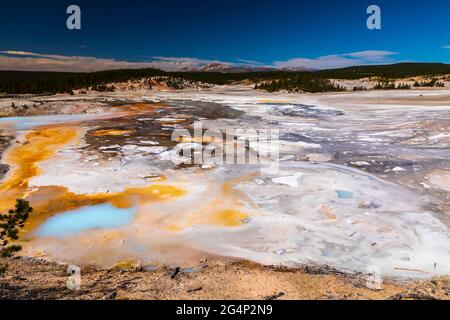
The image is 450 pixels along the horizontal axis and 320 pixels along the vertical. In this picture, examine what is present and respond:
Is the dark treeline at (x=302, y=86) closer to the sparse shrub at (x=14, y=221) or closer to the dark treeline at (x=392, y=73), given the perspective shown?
the dark treeline at (x=392, y=73)

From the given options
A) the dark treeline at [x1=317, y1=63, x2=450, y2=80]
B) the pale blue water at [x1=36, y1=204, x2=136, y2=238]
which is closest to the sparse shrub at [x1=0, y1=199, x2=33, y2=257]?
the pale blue water at [x1=36, y1=204, x2=136, y2=238]

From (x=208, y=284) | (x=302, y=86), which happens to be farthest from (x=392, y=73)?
(x=208, y=284)

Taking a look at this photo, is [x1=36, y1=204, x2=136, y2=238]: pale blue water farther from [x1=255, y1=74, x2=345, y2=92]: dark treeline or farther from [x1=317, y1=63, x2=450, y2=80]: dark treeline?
[x1=317, y1=63, x2=450, y2=80]: dark treeline

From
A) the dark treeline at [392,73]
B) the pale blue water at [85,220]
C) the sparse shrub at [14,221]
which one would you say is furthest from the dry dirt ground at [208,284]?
the dark treeline at [392,73]

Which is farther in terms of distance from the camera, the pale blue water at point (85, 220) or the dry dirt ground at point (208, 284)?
the pale blue water at point (85, 220)

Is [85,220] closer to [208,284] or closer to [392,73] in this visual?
[208,284]
